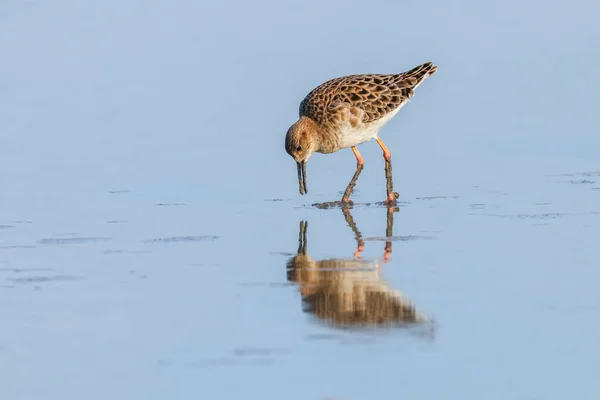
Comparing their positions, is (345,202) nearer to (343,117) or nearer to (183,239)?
(343,117)

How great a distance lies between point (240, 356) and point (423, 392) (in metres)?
1.13

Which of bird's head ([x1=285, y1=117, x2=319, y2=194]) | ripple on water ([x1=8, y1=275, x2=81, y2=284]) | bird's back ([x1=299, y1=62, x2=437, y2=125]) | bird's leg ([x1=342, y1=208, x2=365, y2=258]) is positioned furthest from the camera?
bird's back ([x1=299, y1=62, x2=437, y2=125])

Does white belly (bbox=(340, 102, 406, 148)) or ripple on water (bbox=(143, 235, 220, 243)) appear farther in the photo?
white belly (bbox=(340, 102, 406, 148))

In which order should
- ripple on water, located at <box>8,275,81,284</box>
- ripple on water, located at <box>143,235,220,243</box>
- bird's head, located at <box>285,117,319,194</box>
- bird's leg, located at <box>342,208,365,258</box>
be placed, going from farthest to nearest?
1. bird's head, located at <box>285,117,319,194</box>
2. ripple on water, located at <box>143,235,220,243</box>
3. bird's leg, located at <box>342,208,365,258</box>
4. ripple on water, located at <box>8,275,81,284</box>

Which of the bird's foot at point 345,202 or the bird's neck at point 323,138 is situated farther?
the bird's neck at point 323,138

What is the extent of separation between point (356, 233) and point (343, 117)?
271 centimetres

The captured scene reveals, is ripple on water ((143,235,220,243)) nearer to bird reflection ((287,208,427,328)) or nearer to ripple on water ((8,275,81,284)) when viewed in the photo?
bird reflection ((287,208,427,328))

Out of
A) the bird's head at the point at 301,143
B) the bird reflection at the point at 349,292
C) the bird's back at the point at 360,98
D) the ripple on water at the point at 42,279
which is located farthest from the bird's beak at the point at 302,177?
the ripple on water at the point at 42,279

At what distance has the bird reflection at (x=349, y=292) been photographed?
24.0 feet

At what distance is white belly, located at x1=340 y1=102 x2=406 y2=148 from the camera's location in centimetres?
1268

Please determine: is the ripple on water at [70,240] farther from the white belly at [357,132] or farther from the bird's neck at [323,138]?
the white belly at [357,132]

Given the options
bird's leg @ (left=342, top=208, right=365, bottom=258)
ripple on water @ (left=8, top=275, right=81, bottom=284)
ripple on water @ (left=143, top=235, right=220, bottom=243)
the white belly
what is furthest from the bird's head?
ripple on water @ (left=8, top=275, right=81, bottom=284)

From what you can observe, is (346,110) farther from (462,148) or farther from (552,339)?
(552,339)

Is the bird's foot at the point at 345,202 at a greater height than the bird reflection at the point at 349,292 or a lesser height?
greater
